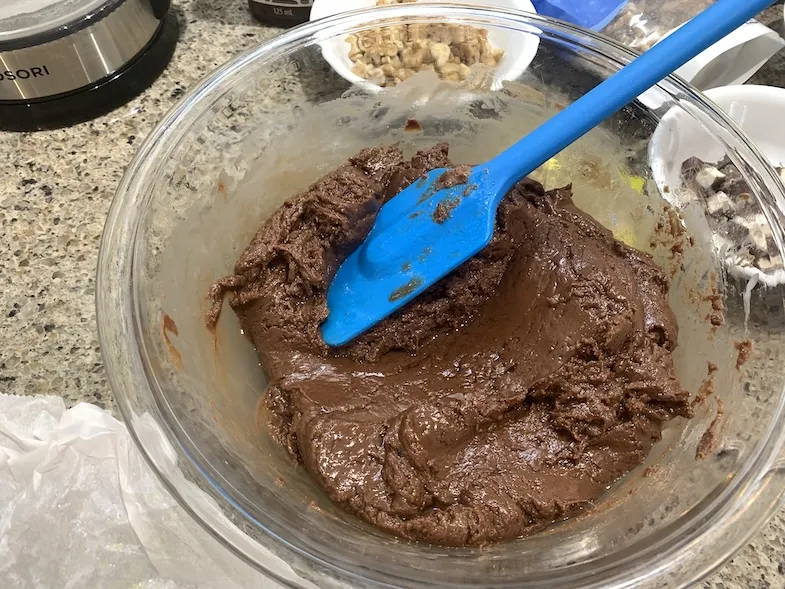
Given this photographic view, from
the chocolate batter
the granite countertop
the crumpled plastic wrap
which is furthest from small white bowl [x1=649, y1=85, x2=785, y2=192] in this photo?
the crumpled plastic wrap

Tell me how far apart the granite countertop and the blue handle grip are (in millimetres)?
900

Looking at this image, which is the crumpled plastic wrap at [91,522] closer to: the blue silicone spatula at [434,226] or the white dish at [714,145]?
the blue silicone spatula at [434,226]

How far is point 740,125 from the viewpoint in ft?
5.75

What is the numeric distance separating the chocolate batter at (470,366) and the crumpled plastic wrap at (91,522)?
256 millimetres

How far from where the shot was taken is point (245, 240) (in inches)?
55.0

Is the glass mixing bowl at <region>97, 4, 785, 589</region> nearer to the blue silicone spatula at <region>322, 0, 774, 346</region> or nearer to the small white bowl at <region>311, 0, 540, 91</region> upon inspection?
the small white bowl at <region>311, 0, 540, 91</region>

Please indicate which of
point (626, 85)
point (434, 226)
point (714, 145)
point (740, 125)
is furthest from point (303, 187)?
point (740, 125)

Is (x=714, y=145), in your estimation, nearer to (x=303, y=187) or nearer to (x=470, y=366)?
(x=470, y=366)

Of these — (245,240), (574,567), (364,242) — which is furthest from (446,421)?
(245,240)

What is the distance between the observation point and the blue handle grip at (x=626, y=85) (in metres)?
1.03

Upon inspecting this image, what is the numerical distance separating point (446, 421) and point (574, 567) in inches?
12.8

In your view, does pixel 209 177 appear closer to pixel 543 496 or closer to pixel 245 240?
pixel 245 240

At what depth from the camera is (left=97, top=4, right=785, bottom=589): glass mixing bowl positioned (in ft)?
3.18

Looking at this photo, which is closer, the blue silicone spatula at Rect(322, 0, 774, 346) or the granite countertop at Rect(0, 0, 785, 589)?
the blue silicone spatula at Rect(322, 0, 774, 346)
